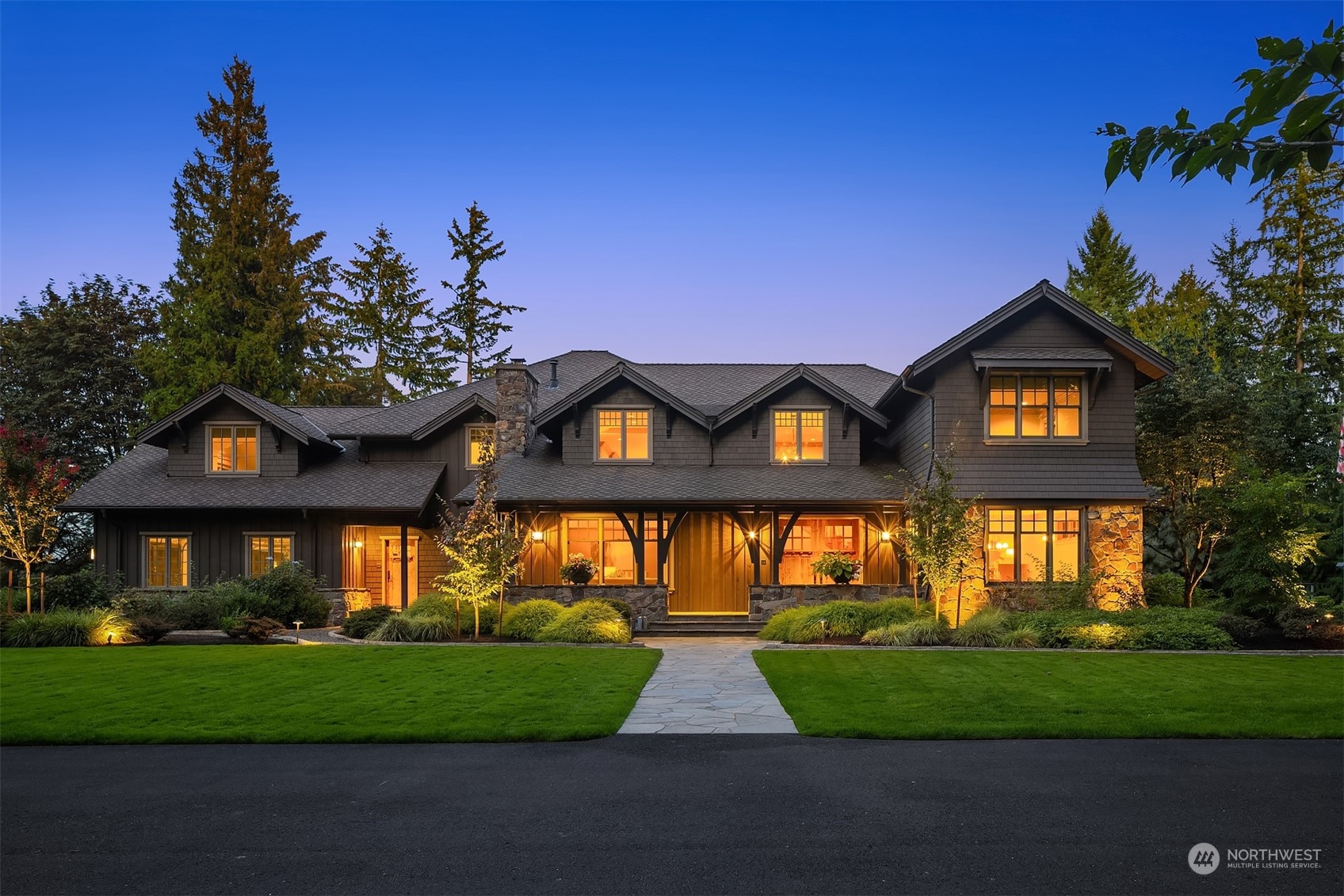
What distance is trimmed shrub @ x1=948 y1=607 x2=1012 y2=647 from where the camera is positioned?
582 inches

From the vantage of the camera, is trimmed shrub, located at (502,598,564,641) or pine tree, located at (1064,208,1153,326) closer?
trimmed shrub, located at (502,598,564,641)

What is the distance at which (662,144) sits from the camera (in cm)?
2892

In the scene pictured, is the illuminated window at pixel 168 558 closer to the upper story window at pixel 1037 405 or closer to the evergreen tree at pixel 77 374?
the evergreen tree at pixel 77 374

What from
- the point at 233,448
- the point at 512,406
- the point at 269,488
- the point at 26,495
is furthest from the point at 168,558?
the point at 512,406

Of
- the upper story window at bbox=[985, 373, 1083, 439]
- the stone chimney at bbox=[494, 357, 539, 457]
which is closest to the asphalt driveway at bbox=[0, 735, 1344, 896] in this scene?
the upper story window at bbox=[985, 373, 1083, 439]

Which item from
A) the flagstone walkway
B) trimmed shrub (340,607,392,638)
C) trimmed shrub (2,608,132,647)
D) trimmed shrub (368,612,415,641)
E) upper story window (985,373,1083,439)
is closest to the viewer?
the flagstone walkway

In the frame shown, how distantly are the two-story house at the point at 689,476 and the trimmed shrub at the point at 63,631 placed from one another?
5.39 m

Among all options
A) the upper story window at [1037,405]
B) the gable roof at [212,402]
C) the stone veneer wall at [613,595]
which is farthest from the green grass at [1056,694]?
the gable roof at [212,402]

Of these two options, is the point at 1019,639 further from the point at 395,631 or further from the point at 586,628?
the point at 395,631

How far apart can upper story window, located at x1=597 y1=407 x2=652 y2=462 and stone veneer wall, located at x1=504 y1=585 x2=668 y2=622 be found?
3.89 meters

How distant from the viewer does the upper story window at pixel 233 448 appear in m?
22.5

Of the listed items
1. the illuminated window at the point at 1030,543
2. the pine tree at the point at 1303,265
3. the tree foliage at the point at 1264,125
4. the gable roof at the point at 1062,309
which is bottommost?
the illuminated window at the point at 1030,543

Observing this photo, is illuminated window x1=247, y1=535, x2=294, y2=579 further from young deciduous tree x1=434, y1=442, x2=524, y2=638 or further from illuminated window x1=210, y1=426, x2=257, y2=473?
young deciduous tree x1=434, y1=442, x2=524, y2=638

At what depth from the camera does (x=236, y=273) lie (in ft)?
110
